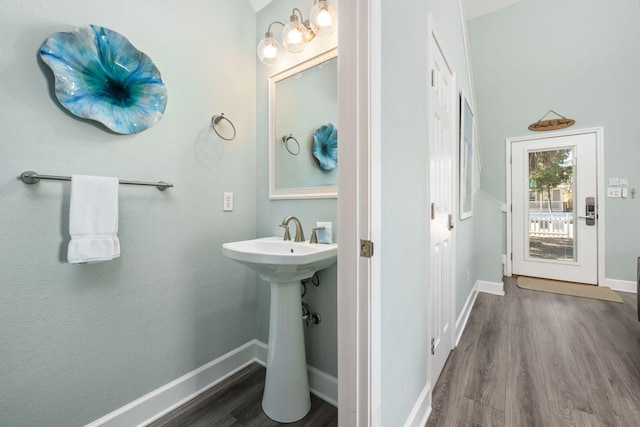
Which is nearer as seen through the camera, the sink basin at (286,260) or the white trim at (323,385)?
the sink basin at (286,260)

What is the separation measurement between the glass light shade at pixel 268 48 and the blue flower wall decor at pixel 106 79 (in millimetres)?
667

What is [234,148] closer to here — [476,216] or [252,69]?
[252,69]

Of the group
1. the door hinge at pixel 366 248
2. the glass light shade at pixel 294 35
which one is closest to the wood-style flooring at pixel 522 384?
the door hinge at pixel 366 248

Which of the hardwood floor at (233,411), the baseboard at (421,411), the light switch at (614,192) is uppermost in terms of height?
the light switch at (614,192)

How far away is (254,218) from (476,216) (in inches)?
104

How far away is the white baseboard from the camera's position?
3.97ft

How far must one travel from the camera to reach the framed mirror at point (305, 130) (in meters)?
1.50

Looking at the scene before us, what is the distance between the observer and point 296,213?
162 cm

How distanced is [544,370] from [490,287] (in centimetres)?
156

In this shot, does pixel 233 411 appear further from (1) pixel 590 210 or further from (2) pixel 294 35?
(1) pixel 590 210

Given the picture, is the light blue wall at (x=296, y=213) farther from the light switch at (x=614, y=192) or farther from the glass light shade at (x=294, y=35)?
the light switch at (x=614, y=192)

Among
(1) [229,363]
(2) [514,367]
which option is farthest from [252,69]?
(2) [514,367]

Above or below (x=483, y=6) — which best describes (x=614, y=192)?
below

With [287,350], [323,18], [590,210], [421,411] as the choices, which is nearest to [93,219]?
[287,350]
